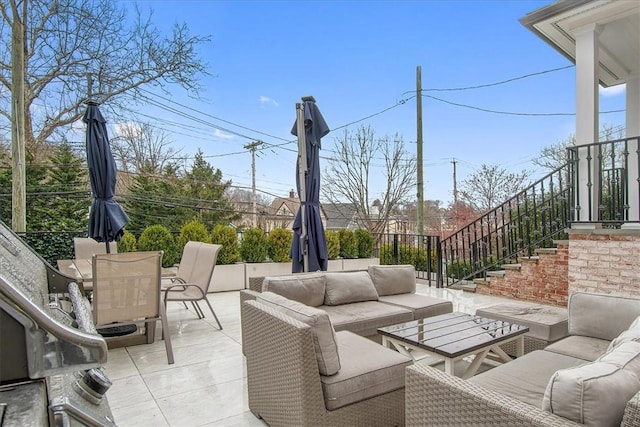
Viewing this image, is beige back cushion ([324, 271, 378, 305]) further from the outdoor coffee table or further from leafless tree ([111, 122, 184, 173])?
leafless tree ([111, 122, 184, 173])

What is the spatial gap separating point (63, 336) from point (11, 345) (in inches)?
2.8

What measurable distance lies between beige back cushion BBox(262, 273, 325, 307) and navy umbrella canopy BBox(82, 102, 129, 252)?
2165 mm

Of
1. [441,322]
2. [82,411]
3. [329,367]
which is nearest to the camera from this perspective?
[82,411]

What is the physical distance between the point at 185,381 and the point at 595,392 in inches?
108

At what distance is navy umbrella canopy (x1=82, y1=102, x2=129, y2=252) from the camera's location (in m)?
4.17

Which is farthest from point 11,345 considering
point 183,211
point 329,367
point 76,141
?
point 183,211

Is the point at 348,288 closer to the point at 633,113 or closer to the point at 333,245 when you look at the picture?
the point at 333,245

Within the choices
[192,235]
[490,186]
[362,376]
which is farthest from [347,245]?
[490,186]

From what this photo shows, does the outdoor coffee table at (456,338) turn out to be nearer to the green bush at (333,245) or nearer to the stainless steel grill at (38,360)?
the stainless steel grill at (38,360)

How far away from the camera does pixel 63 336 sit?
0.55 metres

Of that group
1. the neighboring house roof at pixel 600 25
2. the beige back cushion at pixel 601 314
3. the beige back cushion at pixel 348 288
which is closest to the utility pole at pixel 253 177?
the beige back cushion at pixel 348 288

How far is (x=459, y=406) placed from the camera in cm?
136

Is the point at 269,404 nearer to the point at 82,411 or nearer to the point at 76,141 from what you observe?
the point at 82,411

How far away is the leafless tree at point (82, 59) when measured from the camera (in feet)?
28.1
